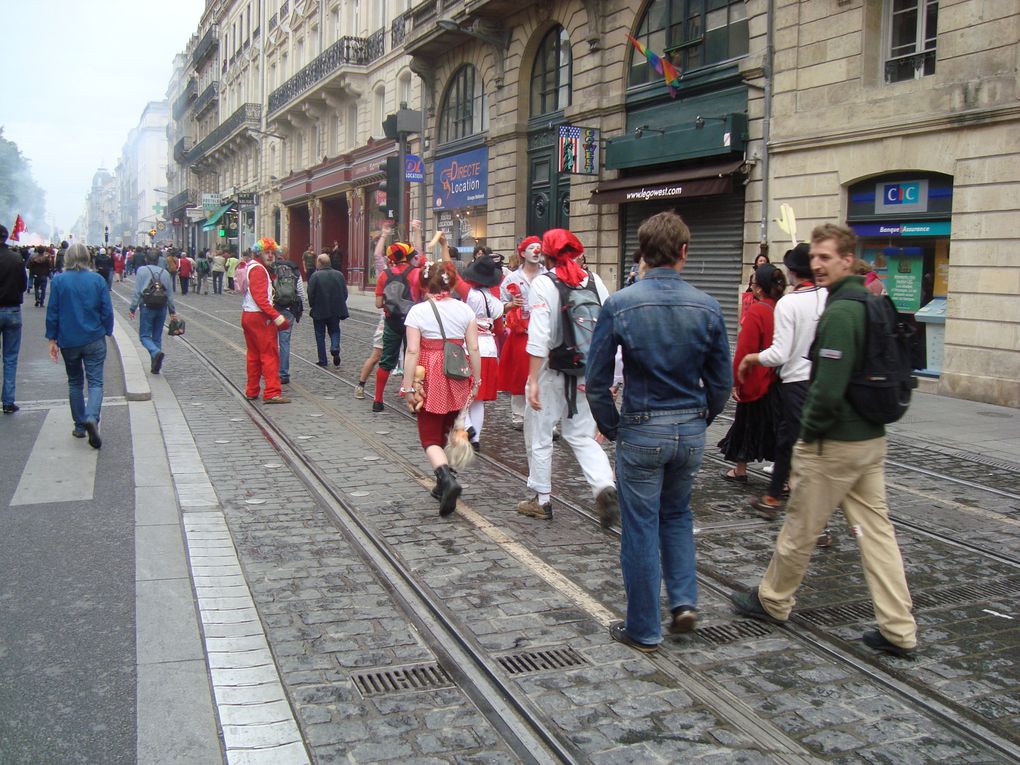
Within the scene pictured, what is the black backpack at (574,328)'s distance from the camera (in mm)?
5910

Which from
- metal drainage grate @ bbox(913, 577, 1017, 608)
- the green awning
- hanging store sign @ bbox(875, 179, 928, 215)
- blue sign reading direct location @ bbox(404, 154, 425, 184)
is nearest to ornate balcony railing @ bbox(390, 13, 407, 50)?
blue sign reading direct location @ bbox(404, 154, 425, 184)

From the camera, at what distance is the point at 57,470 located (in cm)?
734

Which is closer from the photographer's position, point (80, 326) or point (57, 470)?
point (57, 470)

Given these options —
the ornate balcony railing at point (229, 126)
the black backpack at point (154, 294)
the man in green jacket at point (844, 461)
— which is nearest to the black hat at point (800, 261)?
the man in green jacket at point (844, 461)

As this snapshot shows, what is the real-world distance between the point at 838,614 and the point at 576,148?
1724 cm

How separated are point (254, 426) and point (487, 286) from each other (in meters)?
2.82

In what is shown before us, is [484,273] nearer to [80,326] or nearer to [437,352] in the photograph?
[437,352]

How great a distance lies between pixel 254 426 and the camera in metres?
9.46

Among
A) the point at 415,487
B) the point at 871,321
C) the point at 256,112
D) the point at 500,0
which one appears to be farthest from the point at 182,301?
the point at 871,321

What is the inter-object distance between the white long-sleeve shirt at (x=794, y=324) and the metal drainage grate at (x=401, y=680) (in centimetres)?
293

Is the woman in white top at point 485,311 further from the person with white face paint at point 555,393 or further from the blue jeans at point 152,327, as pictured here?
the blue jeans at point 152,327

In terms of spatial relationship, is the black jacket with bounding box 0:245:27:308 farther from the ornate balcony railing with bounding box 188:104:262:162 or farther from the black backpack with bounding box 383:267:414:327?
the ornate balcony railing with bounding box 188:104:262:162

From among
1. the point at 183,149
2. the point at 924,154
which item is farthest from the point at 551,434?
the point at 183,149

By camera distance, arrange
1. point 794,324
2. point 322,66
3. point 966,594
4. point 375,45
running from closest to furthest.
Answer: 1. point 966,594
2. point 794,324
3. point 375,45
4. point 322,66
